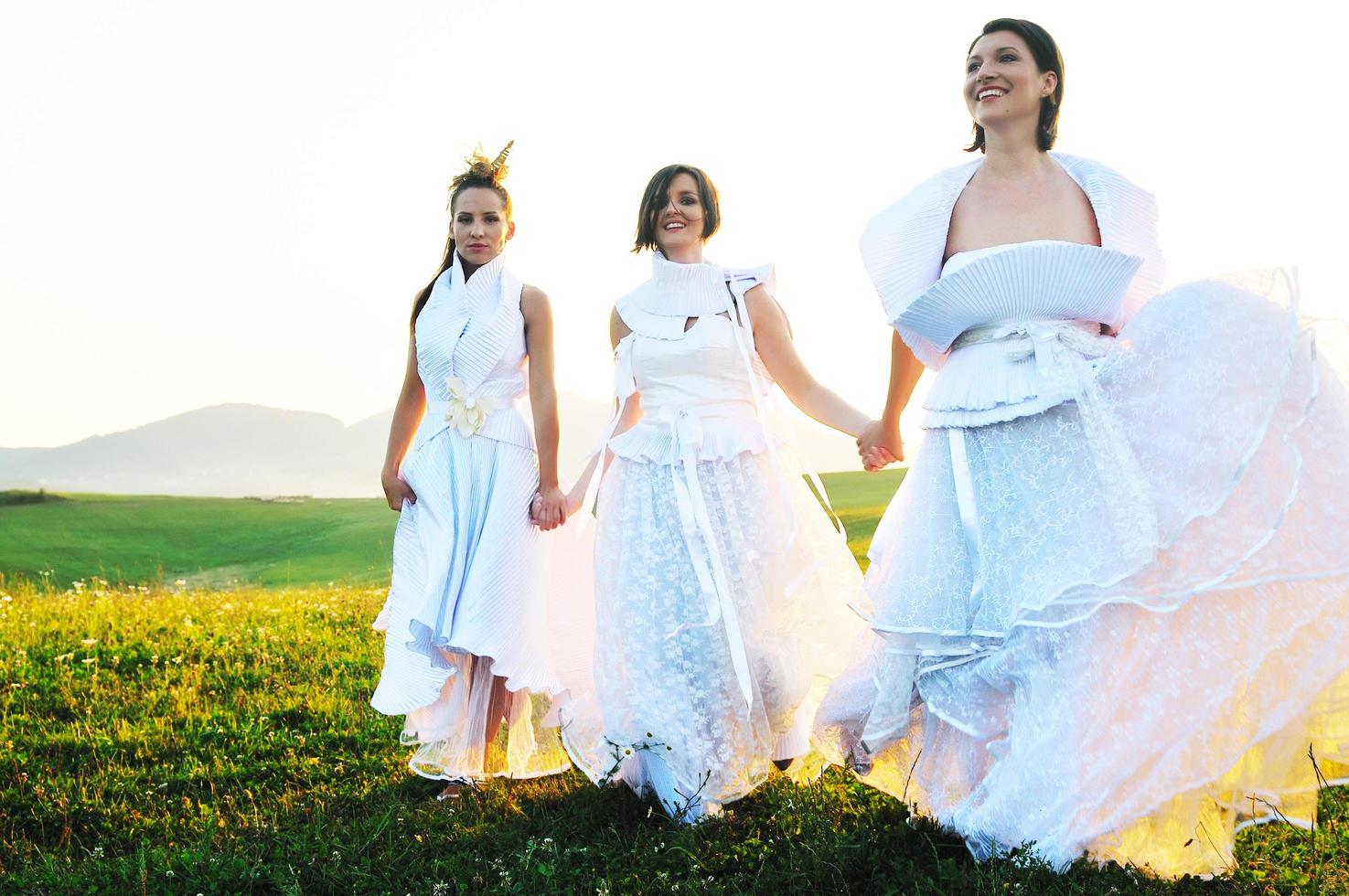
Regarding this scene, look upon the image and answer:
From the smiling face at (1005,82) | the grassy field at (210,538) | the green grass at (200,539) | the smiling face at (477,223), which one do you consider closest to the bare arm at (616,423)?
the smiling face at (477,223)

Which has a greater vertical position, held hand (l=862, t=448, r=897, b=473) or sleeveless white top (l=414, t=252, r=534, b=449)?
sleeveless white top (l=414, t=252, r=534, b=449)

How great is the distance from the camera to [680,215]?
4922 millimetres

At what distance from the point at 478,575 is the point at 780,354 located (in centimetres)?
164

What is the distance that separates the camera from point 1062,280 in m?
3.88

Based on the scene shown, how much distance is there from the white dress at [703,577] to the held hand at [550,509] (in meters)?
0.23

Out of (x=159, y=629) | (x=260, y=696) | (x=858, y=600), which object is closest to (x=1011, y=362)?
(x=858, y=600)

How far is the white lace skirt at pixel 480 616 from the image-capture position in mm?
5066

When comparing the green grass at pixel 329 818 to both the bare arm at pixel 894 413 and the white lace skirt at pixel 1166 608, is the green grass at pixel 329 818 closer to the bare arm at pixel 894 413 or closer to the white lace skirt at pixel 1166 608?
the white lace skirt at pixel 1166 608

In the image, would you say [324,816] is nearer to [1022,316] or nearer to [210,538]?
[1022,316]

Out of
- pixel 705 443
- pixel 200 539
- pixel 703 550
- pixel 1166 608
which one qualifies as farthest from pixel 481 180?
pixel 200 539

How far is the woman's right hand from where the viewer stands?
214 inches

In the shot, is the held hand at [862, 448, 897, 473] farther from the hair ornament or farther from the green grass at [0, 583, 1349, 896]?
the hair ornament

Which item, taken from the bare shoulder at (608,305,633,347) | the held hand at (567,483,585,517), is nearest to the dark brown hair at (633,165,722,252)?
the bare shoulder at (608,305,633,347)

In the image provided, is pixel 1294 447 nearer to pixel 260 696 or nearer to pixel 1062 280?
pixel 1062 280
